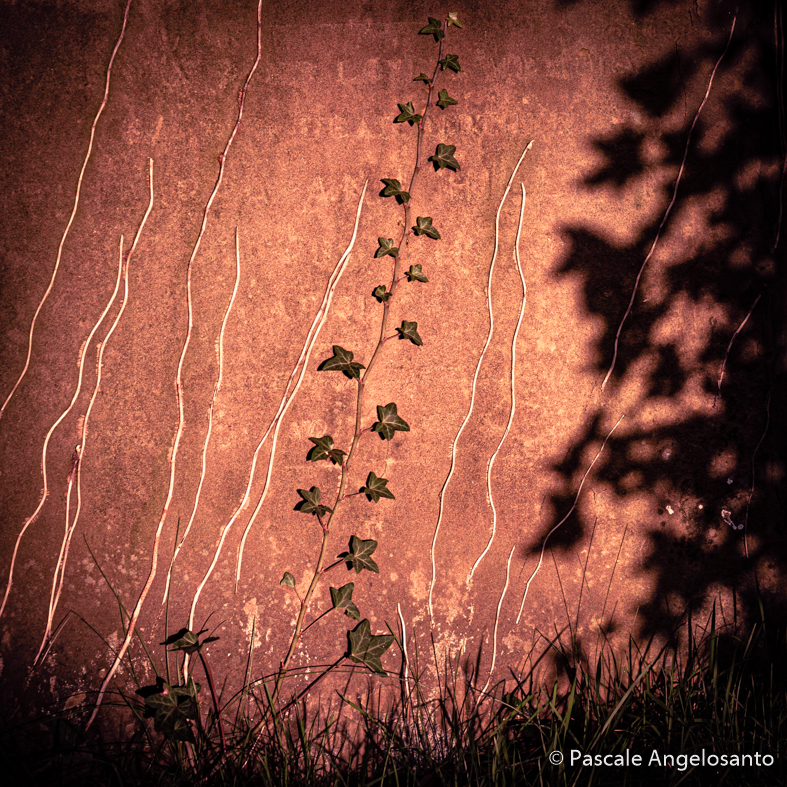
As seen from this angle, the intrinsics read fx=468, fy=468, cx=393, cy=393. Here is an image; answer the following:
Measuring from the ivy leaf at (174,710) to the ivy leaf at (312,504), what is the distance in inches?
25.6

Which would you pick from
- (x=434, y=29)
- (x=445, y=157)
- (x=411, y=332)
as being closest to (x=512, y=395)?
(x=411, y=332)

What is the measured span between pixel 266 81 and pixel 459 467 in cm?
151

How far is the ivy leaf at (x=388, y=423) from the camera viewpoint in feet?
5.16

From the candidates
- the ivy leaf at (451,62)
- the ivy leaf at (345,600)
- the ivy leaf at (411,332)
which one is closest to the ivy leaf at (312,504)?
the ivy leaf at (345,600)

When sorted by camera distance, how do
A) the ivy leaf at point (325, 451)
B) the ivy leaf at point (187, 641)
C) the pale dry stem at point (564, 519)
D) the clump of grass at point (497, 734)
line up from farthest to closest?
the pale dry stem at point (564, 519), the ivy leaf at point (325, 451), the ivy leaf at point (187, 641), the clump of grass at point (497, 734)

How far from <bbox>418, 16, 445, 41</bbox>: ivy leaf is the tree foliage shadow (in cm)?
69

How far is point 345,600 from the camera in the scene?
156 centimetres

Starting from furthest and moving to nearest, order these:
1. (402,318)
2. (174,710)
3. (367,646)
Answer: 1. (402,318)
2. (367,646)
3. (174,710)

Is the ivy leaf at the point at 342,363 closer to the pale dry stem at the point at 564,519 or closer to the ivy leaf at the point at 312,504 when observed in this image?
the ivy leaf at the point at 312,504

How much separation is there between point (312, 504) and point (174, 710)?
73 cm

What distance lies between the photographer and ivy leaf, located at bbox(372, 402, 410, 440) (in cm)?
157

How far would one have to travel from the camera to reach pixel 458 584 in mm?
1652

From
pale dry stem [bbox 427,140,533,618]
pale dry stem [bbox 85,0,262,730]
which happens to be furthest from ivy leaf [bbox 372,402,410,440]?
pale dry stem [bbox 85,0,262,730]

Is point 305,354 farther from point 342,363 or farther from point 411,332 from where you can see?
point 411,332
